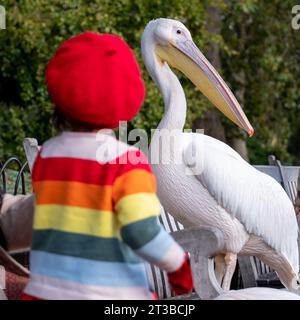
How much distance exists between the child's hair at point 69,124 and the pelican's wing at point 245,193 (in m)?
1.76

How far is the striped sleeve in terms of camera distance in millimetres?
2406

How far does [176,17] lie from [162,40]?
18.3 ft

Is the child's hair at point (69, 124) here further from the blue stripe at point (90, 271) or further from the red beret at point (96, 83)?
the blue stripe at point (90, 271)

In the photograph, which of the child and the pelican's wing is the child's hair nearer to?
the child

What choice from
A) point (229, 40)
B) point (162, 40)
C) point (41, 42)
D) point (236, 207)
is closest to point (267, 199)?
point (236, 207)

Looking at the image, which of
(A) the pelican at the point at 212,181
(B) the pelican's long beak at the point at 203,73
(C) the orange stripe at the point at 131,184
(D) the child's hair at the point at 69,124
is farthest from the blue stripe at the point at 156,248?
(B) the pelican's long beak at the point at 203,73

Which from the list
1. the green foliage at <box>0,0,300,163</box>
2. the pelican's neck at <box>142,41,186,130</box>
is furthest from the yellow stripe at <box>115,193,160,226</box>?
the green foliage at <box>0,0,300,163</box>

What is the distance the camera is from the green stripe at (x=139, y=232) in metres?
2.40

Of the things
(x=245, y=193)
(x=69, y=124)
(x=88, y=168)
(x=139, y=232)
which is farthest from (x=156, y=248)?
(x=245, y=193)

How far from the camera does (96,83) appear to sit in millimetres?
2494

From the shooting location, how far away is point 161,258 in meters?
2.45

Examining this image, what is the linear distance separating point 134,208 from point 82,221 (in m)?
0.16

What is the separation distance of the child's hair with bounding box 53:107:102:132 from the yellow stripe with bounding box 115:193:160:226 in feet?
0.83
